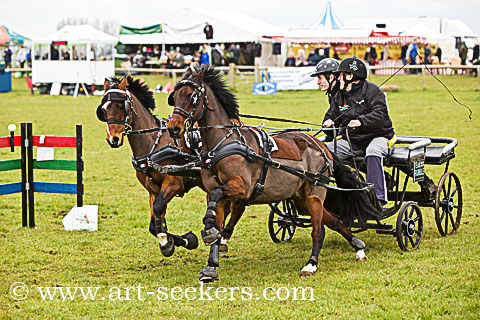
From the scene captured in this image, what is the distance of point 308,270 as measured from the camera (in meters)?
6.95

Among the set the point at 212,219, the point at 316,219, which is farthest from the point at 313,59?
the point at 212,219

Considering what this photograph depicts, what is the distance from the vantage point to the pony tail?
774 cm

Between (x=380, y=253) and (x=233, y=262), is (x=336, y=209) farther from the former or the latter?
(x=233, y=262)

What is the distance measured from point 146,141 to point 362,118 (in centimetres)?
251

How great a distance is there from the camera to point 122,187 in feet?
41.6

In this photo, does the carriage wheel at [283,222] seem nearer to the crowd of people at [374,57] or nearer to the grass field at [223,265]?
the grass field at [223,265]

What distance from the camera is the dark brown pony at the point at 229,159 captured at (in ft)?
21.0

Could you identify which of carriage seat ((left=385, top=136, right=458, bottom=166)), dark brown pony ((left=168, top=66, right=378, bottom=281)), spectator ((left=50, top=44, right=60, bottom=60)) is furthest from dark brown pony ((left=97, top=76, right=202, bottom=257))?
spectator ((left=50, top=44, right=60, bottom=60))

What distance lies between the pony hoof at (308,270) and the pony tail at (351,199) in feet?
3.47

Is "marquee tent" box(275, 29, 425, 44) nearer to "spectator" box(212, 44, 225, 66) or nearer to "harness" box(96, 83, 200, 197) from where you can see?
"spectator" box(212, 44, 225, 66)

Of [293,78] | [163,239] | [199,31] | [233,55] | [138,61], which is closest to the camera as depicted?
[163,239]

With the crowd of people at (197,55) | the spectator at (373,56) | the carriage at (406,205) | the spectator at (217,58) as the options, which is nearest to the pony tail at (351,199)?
the carriage at (406,205)

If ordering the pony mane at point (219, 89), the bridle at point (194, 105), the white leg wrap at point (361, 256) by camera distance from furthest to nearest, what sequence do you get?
the white leg wrap at point (361, 256) < the pony mane at point (219, 89) < the bridle at point (194, 105)

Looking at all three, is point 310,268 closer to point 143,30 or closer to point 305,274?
point 305,274
